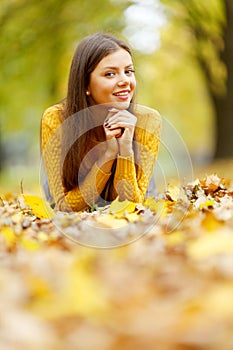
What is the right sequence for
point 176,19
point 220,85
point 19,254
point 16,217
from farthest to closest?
1. point 220,85
2. point 176,19
3. point 16,217
4. point 19,254

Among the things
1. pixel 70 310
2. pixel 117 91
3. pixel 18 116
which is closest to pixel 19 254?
pixel 70 310

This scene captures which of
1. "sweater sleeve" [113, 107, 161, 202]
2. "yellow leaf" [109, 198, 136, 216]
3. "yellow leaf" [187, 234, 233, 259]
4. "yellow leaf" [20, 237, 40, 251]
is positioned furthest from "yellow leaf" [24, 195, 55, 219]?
"yellow leaf" [187, 234, 233, 259]

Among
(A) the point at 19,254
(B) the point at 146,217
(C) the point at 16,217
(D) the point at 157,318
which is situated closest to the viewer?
(D) the point at 157,318

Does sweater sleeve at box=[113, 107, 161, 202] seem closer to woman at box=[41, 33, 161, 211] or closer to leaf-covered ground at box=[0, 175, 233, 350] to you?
woman at box=[41, 33, 161, 211]

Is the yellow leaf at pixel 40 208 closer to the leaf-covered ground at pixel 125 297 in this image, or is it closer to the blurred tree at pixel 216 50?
the leaf-covered ground at pixel 125 297

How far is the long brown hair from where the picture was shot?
2.80 meters

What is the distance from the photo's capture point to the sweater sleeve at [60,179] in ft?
9.39

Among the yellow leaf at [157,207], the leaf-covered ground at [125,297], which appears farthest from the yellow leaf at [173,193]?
the leaf-covered ground at [125,297]

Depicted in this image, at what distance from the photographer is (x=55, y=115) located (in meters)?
3.00

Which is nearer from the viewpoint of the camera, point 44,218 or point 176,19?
point 44,218

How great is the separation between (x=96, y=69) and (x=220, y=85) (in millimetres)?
9541

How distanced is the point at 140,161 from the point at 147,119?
0.22 metres

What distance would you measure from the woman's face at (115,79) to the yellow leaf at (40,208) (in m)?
0.58

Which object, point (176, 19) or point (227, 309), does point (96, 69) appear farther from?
point (176, 19)
